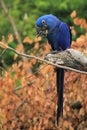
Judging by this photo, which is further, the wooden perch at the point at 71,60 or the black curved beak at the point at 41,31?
the black curved beak at the point at 41,31

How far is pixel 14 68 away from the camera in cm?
564

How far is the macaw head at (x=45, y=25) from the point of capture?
3994mm

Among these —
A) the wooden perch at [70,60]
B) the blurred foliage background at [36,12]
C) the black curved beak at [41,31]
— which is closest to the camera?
the wooden perch at [70,60]

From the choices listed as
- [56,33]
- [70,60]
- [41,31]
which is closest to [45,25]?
[41,31]

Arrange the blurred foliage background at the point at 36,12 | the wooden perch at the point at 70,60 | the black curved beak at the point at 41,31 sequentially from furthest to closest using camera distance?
1. the blurred foliage background at the point at 36,12
2. the black curved beak at the point at 41,31
3. the wooden perch at the point at 70,60

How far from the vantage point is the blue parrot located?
4.02 meters

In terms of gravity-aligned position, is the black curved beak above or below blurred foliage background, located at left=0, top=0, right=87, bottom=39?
below

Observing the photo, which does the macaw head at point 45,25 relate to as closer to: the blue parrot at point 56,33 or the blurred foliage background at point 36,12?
the blue parrot at point 56,33

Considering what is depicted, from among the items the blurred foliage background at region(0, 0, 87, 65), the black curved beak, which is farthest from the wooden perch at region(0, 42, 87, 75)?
the blurred foliage background at region(0, 0, 87, 65)

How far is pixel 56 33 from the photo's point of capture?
13.6 feet

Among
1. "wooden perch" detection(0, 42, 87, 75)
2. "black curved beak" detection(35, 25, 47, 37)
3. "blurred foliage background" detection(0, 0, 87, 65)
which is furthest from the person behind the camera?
"blurred foliage background" detection(0, 0, 87, 65)

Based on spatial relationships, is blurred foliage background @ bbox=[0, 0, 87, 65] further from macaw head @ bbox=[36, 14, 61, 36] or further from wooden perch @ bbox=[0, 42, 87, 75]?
wooden perch @ bbox=[0, 42, 87, 75]

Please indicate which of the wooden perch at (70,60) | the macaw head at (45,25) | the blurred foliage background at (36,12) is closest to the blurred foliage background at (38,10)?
the blurred foliage background at (36,12)

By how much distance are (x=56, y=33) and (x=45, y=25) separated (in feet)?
0.57
